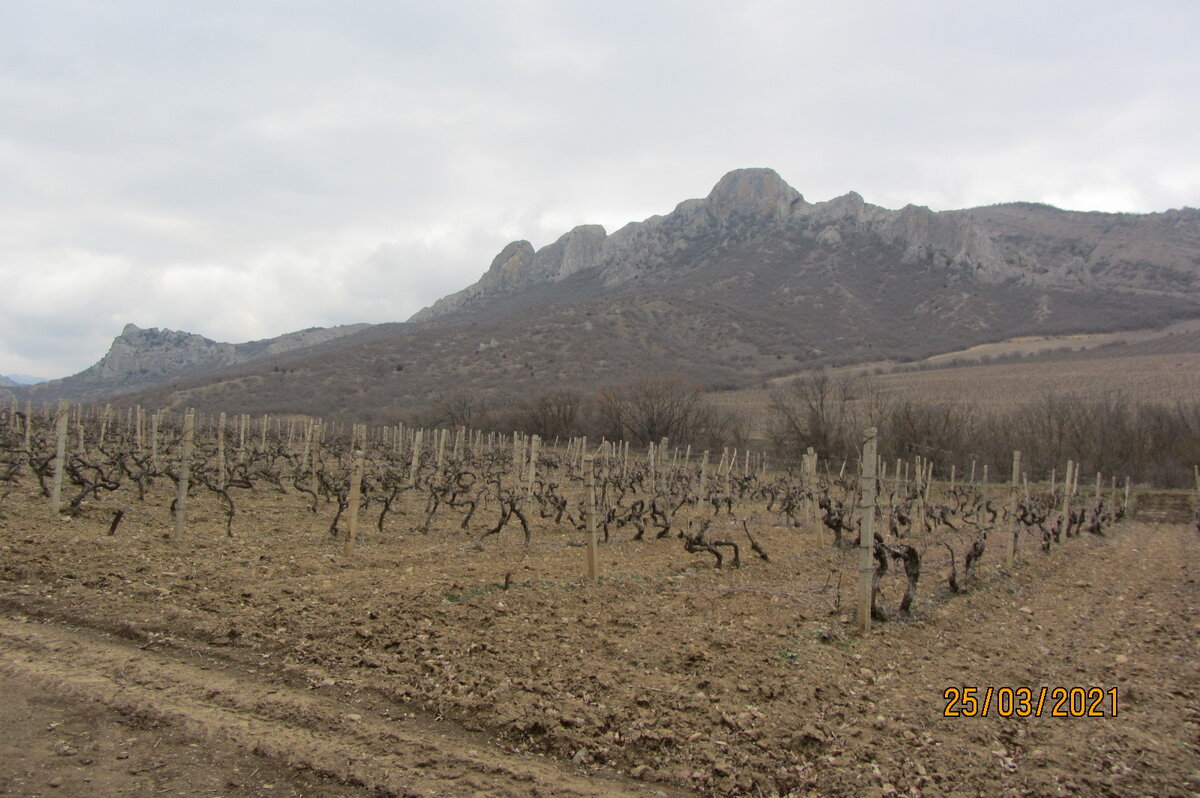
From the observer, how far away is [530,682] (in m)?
4.59

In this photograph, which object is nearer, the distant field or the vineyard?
the vineyard

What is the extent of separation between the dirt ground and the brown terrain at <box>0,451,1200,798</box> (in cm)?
2

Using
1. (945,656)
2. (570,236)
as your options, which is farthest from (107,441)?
(570,236)

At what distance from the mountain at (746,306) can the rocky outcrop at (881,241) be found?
1.15 feet

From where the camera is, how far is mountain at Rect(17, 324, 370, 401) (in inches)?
3991

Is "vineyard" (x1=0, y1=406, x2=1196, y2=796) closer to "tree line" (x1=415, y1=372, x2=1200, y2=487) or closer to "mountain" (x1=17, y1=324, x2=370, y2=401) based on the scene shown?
"tree line" (x1=415, y1=372, x2=1200, y2=487)

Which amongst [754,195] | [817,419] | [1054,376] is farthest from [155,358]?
[1054,376]

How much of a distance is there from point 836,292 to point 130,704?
84.9 m

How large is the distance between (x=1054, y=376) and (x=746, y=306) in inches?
1381

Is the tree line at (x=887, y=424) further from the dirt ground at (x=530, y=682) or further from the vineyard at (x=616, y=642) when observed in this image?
the dirt ground at (x=530, y=682)

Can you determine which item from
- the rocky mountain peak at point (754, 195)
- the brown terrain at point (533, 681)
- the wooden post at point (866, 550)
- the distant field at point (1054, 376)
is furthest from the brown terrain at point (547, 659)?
the rocky mountain peak at point (754, 195)

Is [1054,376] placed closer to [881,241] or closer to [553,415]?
[553,415]

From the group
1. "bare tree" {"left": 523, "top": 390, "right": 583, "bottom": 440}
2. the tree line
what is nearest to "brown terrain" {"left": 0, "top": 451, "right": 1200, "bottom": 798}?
the tree line

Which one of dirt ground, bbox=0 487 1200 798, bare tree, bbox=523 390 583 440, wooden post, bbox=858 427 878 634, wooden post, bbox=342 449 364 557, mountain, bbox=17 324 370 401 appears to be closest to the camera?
dirt ground, bbox=0 487 1200 798
